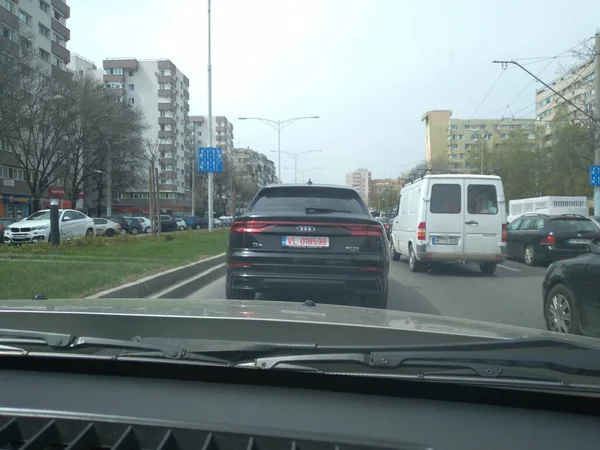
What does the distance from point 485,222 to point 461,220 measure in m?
0.55

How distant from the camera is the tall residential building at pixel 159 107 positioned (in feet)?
278

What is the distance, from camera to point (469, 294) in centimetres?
939

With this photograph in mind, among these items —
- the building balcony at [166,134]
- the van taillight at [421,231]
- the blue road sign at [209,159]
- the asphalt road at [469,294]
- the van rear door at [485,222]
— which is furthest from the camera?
the building balcony at [166,134]

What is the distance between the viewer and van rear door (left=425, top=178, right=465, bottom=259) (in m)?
12.0

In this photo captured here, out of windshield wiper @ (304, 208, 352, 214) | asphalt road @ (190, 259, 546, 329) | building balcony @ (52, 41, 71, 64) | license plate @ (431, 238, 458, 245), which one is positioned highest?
building balcony @ (52, 41, 71, 64)

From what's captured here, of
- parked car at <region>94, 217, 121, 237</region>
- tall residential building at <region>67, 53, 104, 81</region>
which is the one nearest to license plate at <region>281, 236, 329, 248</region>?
parked car at <region>94, 217, 121, 237</region>

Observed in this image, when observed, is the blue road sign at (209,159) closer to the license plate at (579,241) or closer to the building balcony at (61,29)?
the license plate at (579,241)

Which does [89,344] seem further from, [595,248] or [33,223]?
[33,223]

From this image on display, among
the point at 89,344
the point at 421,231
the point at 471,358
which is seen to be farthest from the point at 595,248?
the point at 421,231

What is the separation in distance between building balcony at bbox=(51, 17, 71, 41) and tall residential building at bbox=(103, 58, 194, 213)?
2465 cm

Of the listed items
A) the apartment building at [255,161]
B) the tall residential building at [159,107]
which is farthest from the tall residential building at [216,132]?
the tall residential building at [159,107]

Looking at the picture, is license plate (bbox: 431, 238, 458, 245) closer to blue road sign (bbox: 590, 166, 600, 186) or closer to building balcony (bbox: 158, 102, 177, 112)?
blue road sign (bbox: 590, 166, 600, 186)

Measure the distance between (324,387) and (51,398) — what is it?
1.03 metres

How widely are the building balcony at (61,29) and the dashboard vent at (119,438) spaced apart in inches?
2421
